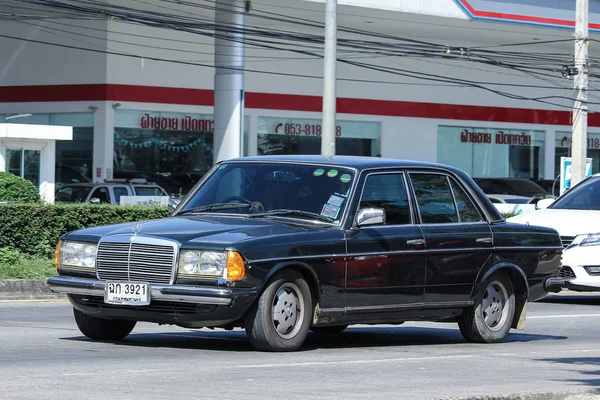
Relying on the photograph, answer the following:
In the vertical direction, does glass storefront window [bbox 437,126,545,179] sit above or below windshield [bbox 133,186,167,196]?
above


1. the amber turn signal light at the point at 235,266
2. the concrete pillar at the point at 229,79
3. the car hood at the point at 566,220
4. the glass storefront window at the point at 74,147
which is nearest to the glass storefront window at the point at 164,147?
the glass storefront window at the point at 74,147

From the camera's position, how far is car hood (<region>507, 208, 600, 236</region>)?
17078mm

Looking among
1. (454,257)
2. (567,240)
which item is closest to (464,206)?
(454,257)

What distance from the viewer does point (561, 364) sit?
1005 centimetres

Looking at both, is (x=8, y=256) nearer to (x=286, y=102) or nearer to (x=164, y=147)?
(x=164, y=147)

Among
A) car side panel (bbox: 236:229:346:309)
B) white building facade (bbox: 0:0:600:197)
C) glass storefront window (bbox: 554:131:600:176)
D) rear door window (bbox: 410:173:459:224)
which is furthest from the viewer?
glass storefront window (bbox: 554:131:600:176)

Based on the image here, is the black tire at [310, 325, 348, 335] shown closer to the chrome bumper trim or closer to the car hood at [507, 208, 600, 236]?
the chrome bumper trim

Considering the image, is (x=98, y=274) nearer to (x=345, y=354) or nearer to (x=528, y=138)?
(x=345, y=354)

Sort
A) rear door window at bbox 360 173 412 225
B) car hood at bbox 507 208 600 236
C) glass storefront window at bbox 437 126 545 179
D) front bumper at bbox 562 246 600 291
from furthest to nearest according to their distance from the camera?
1. glass storefront window at bbox 437 126 545 179
2. car hood at bbox 507 208 600 236
3. front bumper at bbox 562 246 600 291
4. rear door window at bbox 360 173 412 225

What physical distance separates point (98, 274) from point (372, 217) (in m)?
2.27

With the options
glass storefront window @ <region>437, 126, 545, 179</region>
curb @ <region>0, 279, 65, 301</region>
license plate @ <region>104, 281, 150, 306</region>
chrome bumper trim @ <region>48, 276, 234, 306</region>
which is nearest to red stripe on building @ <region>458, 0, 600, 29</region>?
glass storefront window @ <region>437, 126, 545, 179</region>

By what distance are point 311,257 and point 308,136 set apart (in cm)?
3748

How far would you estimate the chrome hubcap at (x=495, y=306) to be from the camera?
38.0ft

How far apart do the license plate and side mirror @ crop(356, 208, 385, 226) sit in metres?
1.90
